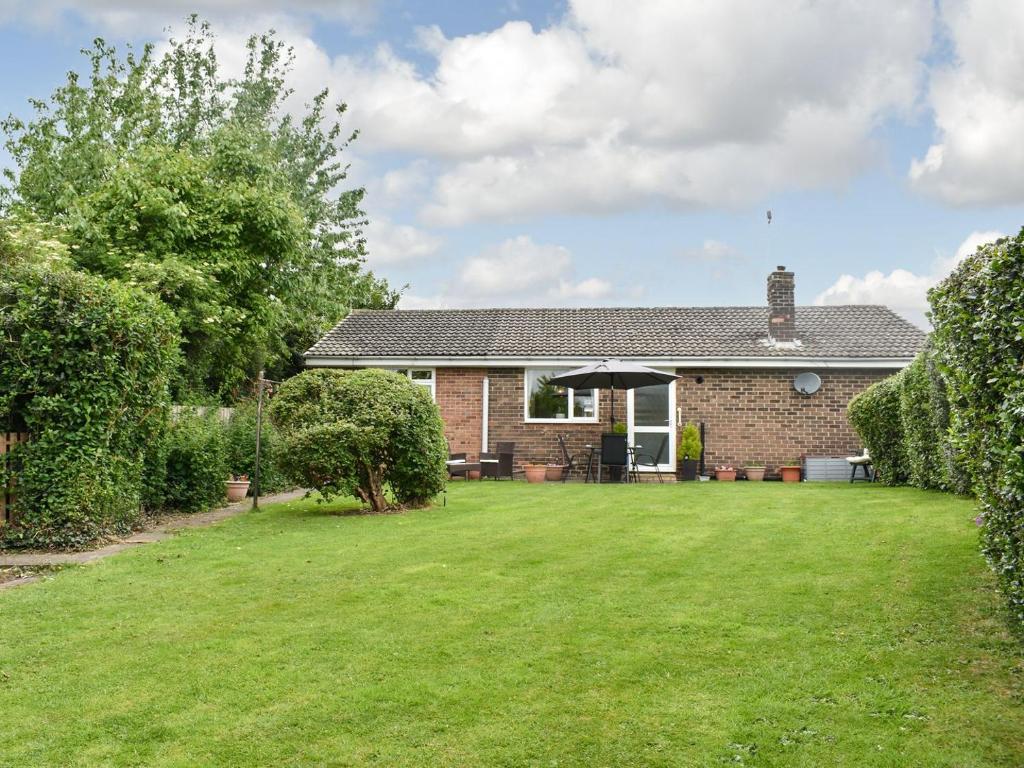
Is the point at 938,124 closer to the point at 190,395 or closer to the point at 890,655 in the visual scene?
the point at 890,655

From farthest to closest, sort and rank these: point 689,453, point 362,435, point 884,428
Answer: point 689,453, point 884,428, point 362,435

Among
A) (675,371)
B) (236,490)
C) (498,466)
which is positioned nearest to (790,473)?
(675,371)

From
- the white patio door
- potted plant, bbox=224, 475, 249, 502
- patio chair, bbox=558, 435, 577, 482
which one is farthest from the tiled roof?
potted plant, bbox=224, 475, 249, 502

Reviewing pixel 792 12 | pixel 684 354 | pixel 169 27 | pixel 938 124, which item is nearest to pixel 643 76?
pixel 792 12

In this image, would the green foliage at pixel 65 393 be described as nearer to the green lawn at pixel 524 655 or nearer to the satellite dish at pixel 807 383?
the green lawn at pixel 524 655

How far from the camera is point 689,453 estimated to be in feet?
69.3

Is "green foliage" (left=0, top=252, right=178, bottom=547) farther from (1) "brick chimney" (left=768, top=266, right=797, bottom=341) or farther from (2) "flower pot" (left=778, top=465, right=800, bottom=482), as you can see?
(1) "brick chimney" (left=768, top=266, right=797, bottom=341)

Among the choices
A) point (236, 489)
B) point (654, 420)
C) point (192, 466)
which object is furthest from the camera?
point (654, 420)

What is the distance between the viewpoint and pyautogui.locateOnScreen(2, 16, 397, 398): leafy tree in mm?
20141

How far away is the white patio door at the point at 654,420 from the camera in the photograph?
2212cm

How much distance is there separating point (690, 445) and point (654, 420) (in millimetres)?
1424

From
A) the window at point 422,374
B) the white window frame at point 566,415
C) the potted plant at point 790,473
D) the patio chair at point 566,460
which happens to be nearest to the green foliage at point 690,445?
the potted plant at point 790,473

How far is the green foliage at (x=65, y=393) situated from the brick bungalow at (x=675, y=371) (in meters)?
12.4

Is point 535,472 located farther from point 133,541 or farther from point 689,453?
point 133,541
